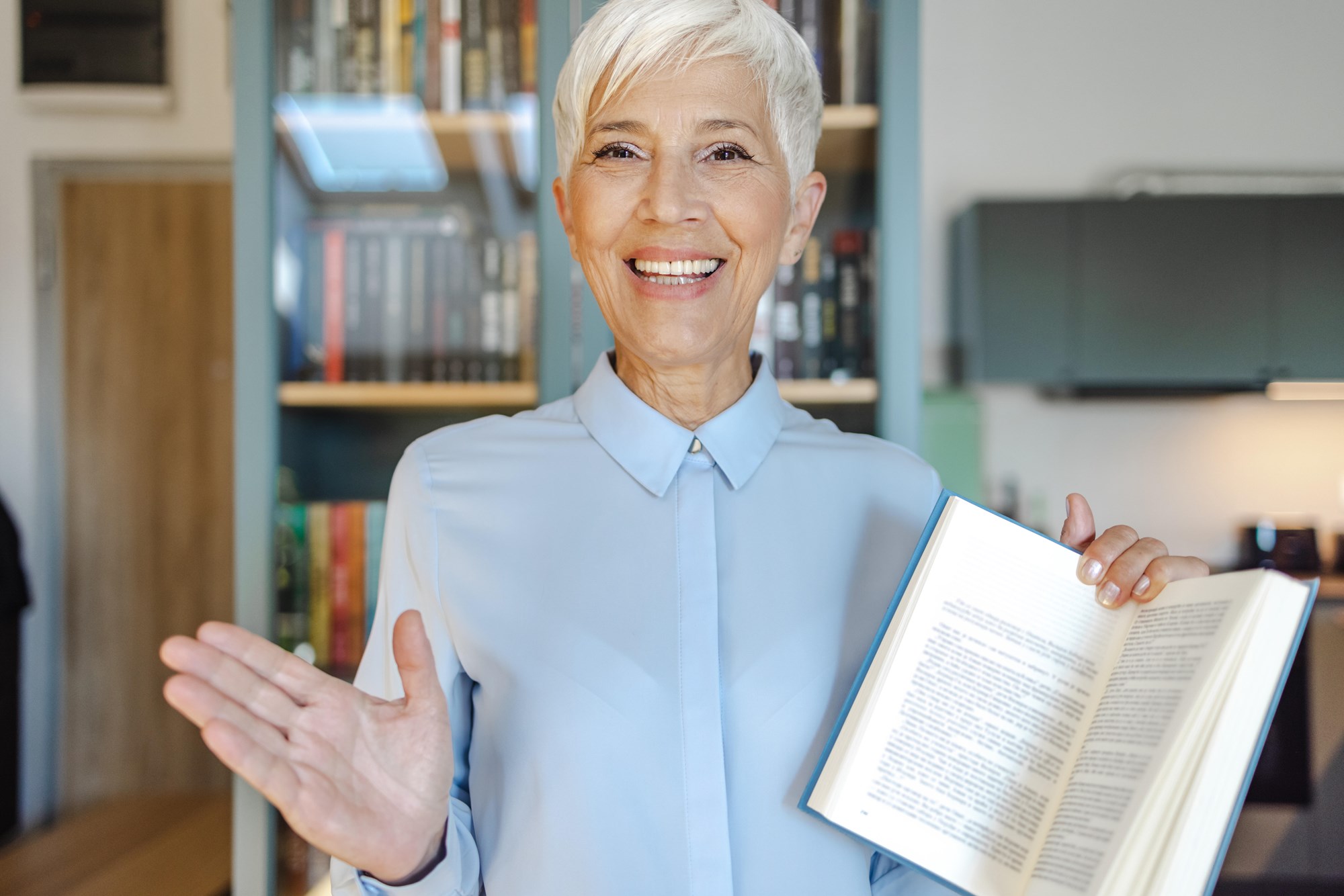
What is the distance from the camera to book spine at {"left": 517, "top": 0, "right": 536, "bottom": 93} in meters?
1.52

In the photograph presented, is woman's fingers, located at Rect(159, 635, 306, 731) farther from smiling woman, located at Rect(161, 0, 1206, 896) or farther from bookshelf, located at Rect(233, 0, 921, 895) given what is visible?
bookshelf, located at Rect(233, 0, 921, 895)

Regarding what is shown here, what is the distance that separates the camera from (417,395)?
161 cm

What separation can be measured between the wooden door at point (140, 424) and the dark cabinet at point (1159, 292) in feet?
9.70

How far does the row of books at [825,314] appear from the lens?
59.6 inches

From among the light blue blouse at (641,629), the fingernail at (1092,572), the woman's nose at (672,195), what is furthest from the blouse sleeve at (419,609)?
the fingernail at (1092,572)

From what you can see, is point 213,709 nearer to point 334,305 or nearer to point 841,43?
point 334,305

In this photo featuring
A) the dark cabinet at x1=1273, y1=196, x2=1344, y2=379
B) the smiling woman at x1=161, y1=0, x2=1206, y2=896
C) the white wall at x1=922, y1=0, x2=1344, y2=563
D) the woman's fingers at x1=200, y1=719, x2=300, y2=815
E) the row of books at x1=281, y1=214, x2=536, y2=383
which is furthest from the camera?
the white wall at x1=922, y1=0, x2=1344, y2=563

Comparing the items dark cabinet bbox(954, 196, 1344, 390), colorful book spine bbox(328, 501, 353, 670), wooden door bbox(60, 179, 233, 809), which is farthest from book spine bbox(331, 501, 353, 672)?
dark cabinet bbox(954, 196, 1344, 390)

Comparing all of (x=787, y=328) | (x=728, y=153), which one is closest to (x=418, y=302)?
(x=787, y=328)

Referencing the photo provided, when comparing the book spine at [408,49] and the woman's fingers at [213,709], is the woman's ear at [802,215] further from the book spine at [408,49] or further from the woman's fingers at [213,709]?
the book spine at [408,49]

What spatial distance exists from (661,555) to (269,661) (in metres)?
0.38

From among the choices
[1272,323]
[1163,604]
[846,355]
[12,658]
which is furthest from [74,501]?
[1272,323]

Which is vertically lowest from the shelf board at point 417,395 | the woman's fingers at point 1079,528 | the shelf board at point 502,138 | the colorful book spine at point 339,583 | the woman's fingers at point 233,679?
the colorful book spine at point 339,583

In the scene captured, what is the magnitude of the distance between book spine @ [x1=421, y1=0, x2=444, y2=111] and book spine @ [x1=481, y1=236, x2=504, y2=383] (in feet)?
0.87
